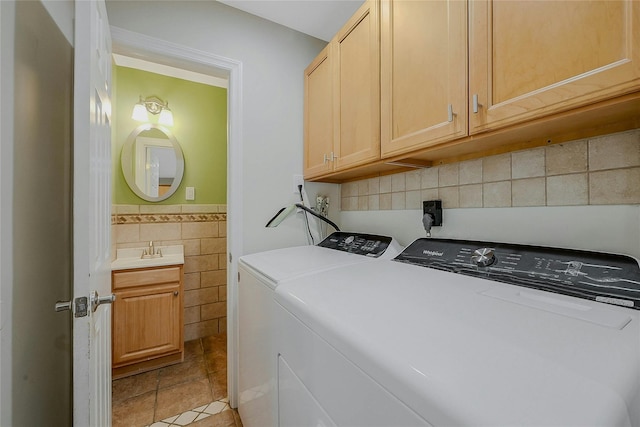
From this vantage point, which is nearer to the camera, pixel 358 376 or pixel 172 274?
pixel 358 376

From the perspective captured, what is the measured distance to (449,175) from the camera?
125 cm

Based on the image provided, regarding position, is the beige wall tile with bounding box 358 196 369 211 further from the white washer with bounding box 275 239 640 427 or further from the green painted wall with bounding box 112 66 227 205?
the green painted wall with bounding box 112 66 227 205

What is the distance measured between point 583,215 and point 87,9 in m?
1.66

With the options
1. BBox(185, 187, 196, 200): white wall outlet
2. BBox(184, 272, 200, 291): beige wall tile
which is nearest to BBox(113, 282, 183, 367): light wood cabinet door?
BBox(184, 272, 200, 291): beige wall tile

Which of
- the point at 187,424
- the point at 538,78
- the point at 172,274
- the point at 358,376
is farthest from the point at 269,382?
the point at 172,274

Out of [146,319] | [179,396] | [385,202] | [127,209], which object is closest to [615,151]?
[385,202]

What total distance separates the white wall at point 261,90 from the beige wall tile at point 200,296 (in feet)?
4.10

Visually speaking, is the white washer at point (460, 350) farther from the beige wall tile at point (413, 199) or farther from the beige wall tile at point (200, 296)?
the beige wall tile at point (200, 296)

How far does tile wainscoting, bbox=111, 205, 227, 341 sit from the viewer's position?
2.35 meters

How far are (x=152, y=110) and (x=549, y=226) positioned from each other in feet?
9.63

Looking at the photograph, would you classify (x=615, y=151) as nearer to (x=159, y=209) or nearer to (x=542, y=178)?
(x=542, y=178)

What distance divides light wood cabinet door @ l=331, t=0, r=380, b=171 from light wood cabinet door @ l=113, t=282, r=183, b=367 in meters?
1.66

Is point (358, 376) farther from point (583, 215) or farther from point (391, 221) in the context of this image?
point (391, 221)

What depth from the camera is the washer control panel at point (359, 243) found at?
1.36 meters
